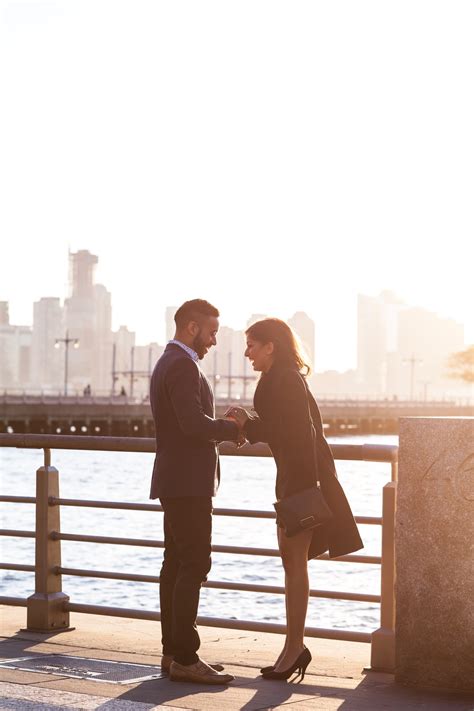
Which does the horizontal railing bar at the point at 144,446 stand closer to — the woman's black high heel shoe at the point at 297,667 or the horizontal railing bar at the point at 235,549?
the horizontal railing bar at the point at 235,549

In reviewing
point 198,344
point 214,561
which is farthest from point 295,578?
point 214,561

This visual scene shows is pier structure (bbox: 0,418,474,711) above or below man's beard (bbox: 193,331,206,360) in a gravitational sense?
below

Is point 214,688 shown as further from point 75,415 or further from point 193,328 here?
A: point 75,415

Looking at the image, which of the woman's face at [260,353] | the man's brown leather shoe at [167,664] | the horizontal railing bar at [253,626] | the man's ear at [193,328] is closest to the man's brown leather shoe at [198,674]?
the man's brown leather shoe at [167,664]

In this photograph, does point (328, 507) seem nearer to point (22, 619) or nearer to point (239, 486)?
point (22, 619)

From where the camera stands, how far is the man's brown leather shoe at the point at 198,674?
243 inches

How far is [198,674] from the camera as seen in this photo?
6160mm

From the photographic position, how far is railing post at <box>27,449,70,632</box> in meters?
7.52

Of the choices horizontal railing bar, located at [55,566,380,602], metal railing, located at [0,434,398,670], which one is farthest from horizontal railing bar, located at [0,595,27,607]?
horizontal railing bar, located at [55,566,380,602]

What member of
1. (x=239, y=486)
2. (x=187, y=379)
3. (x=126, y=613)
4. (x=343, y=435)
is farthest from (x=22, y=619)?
(x=343, y=435)

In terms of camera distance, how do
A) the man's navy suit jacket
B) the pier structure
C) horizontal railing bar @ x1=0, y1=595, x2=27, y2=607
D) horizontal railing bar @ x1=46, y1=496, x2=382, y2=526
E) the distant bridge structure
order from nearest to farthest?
the pier structure, the man's navy suit jacket, horizontal railing bar @ x1=46, y1=496, x2=382, y2=526, horizontal railing bar @ x1=0, y1=595, x2=27, y2=607, the distant bridge structure

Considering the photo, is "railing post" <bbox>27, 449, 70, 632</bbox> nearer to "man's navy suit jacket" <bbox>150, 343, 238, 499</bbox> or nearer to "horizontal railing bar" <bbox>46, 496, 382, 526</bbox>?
"horizontal railing bar" <bbox>46, 496, 382, 526</bbox>


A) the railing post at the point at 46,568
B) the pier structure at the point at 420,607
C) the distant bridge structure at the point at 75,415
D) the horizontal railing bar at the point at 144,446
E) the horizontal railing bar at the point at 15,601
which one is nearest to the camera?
the pier structure at the point at 420,607

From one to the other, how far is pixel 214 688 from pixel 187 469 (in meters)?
1.05
